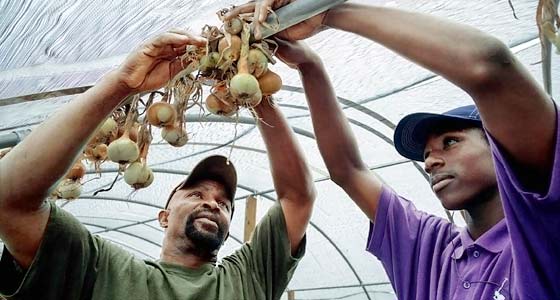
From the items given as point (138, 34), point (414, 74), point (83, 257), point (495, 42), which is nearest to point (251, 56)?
point (495, 42)

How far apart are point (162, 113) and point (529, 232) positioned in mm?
806

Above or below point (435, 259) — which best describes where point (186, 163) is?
above

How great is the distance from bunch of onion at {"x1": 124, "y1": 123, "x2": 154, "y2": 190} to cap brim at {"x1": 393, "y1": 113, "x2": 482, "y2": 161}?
2.35ft

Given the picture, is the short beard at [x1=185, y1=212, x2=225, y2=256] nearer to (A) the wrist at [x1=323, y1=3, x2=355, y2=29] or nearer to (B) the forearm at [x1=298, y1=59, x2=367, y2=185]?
(B) the forearm at [x1=298, y1=59, x2=367, y2=185]

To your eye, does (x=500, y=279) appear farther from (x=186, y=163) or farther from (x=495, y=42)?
(x=186, y=163)

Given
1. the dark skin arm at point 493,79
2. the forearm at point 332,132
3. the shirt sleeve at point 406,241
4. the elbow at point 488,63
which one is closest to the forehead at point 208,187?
the forearm at point 332,132

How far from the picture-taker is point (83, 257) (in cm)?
143

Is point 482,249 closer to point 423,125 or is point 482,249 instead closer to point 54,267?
point 423,125

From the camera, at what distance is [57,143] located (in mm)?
1277

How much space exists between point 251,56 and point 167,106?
244 millimetres

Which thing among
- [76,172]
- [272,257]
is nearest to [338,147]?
[272,257]

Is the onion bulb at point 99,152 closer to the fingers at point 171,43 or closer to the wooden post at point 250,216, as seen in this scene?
the fingers at point 171,43

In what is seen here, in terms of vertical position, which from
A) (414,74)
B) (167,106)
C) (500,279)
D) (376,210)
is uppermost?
(414,74)

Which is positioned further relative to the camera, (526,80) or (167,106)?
(167,106)
